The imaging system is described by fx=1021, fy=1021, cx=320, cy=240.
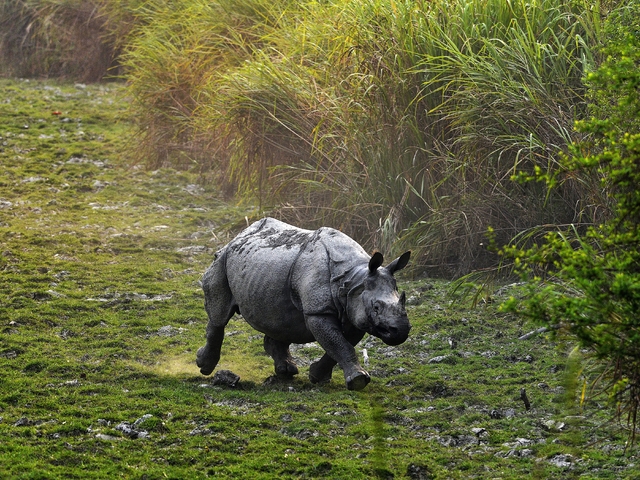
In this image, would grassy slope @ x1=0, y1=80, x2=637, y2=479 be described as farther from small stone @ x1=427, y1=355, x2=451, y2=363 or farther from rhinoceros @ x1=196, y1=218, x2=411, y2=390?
rhinoceros @ x1=196, y1=218, x2=411, y2=390

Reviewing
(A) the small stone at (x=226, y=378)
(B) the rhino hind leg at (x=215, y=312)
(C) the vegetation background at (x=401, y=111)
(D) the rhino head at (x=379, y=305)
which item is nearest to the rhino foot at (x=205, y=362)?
(B) the rhino hind leg at (x=215, y=312)

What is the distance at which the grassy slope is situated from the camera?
5.50 metres

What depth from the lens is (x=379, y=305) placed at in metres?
6.29

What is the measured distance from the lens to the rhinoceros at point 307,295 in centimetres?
635

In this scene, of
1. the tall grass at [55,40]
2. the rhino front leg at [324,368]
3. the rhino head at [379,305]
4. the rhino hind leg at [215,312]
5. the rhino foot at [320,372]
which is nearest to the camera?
the rhino head at [379,305]

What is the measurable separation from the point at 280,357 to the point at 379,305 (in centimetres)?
121

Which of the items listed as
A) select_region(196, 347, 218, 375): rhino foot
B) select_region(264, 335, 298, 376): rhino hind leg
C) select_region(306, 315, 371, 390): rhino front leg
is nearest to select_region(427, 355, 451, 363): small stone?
select_region(264, 335, 298, 376): rhino hind leg

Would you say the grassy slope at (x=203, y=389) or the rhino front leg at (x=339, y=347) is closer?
the grassy slope at (x=203, y=389)

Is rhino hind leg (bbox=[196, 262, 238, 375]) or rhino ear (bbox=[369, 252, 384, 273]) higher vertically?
rhino ear (bbox=[369, 252, 384, 273])

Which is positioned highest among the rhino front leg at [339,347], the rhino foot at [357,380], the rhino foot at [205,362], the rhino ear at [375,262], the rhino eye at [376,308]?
the rhino ear at [375,262]

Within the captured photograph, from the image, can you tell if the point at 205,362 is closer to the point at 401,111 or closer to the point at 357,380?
the point at 357,380

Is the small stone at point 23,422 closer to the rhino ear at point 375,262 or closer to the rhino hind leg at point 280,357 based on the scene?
the rhino hind leg at point 280,357

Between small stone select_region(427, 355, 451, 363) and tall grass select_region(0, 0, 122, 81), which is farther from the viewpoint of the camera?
tall grass select_region(0, 0, 122, 81)

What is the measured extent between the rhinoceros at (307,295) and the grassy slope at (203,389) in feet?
0.88
